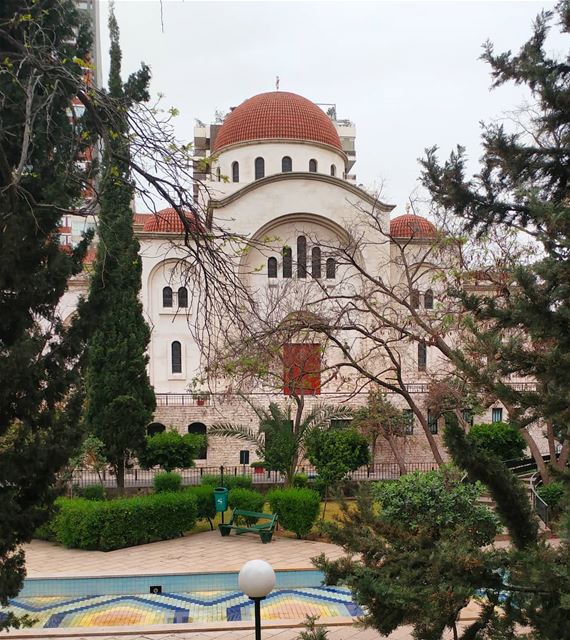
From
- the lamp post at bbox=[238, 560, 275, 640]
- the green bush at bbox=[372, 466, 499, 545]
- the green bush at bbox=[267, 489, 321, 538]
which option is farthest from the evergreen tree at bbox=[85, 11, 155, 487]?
the lamp post at bbox=[238, 560, 275, 640]

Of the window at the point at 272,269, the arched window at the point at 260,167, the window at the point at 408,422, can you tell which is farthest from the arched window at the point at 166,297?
the window at the point at 408,422

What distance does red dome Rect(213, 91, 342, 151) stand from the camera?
29562 millimetres

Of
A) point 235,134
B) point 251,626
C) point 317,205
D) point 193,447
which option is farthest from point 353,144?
point 251,626

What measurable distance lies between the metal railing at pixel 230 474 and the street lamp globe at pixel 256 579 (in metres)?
11.4

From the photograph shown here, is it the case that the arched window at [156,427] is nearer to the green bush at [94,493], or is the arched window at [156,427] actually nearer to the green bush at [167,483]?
the green bush at [167,483]

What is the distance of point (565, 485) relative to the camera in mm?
3729

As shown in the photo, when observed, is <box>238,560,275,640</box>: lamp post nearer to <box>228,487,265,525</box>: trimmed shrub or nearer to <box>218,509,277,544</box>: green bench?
<box>218,509,277,544</box>: green bench

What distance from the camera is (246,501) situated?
12883 mm

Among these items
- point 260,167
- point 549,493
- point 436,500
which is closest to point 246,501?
point 436,500

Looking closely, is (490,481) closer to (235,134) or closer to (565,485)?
(565,485)

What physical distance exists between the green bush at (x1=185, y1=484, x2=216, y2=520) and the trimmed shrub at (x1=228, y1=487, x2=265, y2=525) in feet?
1.28

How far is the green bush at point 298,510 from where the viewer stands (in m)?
11.9

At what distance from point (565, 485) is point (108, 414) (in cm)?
1440

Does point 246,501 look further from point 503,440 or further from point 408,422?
point 503,440
